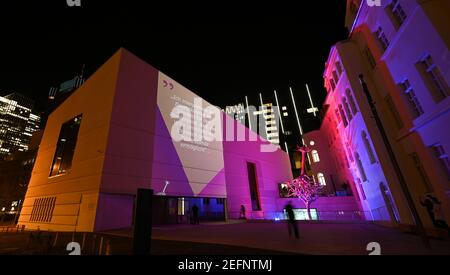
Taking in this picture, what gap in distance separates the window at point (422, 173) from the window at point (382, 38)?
24.9ft

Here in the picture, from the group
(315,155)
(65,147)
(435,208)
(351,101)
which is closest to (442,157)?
(435,208)

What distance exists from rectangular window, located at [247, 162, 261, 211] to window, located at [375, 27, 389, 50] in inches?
929

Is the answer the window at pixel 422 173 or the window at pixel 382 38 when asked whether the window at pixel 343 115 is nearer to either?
the window at pixel 382 38

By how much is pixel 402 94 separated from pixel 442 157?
14.3ft

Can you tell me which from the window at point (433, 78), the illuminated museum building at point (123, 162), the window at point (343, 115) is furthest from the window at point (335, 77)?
the illuminated museum building at point (123, 162)

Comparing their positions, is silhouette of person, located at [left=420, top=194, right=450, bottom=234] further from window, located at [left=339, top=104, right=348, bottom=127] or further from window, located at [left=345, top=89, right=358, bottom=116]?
window, located at [left=339, top=104, right=348, bottom=127]

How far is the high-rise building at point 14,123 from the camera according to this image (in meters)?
92.9

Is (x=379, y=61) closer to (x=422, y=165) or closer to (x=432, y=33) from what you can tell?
(x=432, y=33)

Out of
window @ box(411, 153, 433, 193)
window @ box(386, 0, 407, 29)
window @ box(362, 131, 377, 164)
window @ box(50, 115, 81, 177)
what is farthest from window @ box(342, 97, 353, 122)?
window @ box(50, 115, 81, 177)

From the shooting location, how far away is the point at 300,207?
33.3 m

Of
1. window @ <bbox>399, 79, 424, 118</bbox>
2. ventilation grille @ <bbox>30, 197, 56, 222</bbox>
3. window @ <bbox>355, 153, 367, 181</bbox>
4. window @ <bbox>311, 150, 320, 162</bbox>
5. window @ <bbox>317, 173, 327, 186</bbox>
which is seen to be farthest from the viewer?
window @ <bbox>311, 150, 320, 162</bbox>

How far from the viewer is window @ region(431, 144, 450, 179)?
32.3 feet
